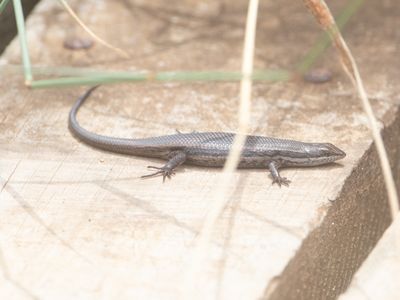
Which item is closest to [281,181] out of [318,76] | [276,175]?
[276,175]

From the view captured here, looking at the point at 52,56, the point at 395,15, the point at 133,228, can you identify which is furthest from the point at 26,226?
the point at 395,15

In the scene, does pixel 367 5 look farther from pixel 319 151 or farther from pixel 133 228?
pixel 133 228

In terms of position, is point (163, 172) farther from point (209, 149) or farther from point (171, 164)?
point (209, 149)

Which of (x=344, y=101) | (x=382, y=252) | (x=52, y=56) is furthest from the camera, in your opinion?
(x=52, y=56)

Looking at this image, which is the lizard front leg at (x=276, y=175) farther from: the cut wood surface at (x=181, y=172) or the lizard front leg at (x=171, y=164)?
the lizard front leg at (x=171, y=164)

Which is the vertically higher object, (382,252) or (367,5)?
(382,252)

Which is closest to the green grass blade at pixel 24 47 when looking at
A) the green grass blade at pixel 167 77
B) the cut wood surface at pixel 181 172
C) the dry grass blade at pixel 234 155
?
the green grass blade at pixel 167 77

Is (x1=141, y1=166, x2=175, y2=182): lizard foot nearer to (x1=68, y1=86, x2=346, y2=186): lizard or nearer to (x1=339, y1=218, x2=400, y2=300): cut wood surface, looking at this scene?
(x1=68, y1=86, x2=346, y2=186): lizard
